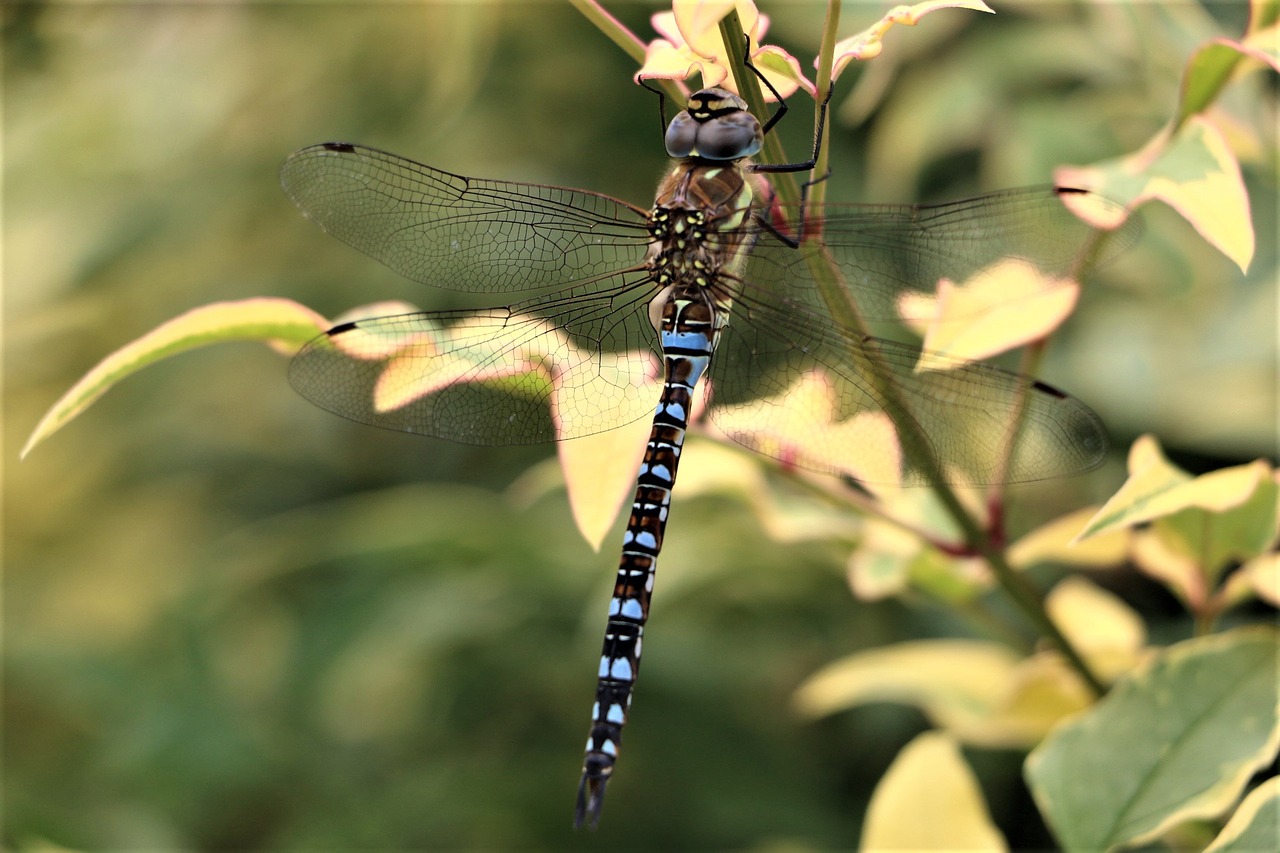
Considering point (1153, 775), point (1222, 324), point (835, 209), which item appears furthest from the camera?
point (1222, 324)

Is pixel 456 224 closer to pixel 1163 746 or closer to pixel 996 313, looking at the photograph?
pixel 996 313

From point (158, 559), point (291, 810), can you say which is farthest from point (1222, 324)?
point (158, 559)

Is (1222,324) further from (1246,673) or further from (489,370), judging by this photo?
(489,370)

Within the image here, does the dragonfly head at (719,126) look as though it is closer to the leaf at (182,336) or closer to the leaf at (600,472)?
the leaf at (600,472)

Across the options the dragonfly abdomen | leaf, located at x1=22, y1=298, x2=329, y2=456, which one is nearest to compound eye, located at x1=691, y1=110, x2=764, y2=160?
the dragonfly abdomen

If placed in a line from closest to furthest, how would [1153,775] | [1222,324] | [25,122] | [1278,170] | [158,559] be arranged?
[1153,775], [1278,170], [1222,324], [158,559], [25,122]

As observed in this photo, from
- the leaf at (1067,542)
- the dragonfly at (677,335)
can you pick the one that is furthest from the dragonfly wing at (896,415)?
the leaf at (1067,542)

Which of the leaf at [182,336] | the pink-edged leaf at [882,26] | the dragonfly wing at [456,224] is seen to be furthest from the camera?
the dragonfly wing at [456,224]
